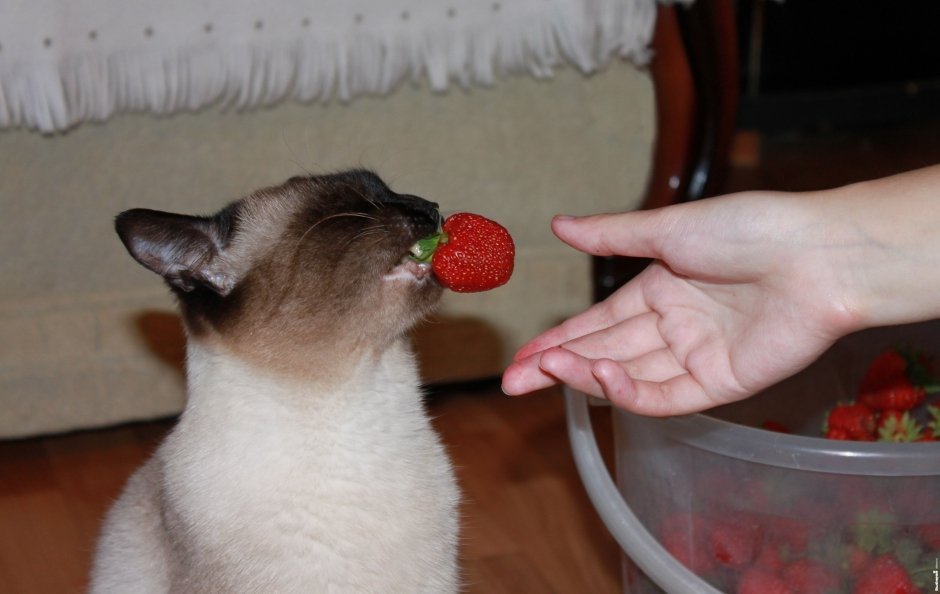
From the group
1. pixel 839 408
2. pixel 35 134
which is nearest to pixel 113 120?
pixel 35 134

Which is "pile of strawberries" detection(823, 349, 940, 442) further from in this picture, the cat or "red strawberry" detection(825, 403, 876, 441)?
the cat

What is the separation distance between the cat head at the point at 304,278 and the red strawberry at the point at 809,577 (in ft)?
2.13

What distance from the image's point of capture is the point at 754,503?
4.95 ft

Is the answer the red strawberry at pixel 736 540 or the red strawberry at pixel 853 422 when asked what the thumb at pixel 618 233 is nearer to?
the red strawberry at pixel 736 540

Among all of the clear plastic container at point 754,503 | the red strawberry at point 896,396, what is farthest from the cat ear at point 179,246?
the red strawberry at point 896,396

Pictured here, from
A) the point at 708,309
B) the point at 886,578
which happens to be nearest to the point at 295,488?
the point at 708,309

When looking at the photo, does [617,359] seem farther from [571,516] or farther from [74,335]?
[74,335]

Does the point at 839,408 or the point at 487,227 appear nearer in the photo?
the point at 487,227

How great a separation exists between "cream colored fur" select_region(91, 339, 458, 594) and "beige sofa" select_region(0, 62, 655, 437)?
76cm

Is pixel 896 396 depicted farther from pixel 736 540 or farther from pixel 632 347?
pixel 632 347

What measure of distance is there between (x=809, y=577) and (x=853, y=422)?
1.05 ft

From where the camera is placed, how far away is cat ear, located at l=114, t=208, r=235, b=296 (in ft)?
4.05

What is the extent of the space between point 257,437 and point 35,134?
40.5 inches

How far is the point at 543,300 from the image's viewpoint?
2.36m
